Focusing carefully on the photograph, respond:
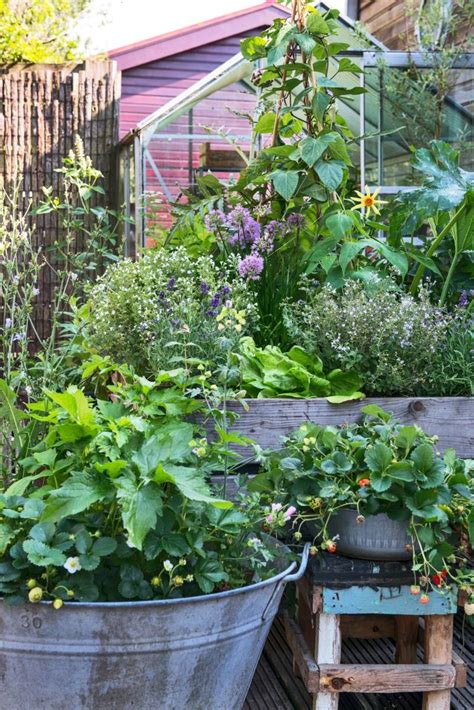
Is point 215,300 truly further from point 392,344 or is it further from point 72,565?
point 72,565

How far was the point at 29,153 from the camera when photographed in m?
6.61

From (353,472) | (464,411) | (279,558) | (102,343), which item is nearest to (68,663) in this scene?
(279,558)

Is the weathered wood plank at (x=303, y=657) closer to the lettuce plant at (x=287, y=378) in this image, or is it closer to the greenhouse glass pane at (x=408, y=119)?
the lettuce plant at (x=287, y=378)

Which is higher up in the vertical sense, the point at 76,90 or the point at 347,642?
the point at 76,90

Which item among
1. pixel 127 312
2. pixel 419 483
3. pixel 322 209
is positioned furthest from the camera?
pixel 322 209

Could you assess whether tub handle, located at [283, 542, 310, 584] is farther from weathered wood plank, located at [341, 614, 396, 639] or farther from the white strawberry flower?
weathered wood plank, located at [341, 614, 396, 639]

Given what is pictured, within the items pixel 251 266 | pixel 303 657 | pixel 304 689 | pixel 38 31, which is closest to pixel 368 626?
pixel 304 689

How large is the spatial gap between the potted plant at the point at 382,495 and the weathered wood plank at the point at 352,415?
22 cm

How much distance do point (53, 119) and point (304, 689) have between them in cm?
544

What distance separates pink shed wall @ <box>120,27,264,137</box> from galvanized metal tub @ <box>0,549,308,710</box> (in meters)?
10.1

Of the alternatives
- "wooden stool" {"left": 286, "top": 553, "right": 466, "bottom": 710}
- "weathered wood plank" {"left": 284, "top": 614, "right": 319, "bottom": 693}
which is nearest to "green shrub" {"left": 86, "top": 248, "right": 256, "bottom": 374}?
"wooden stool" {"left": 286, "top": 553, "right": 466, "bottom": 710}

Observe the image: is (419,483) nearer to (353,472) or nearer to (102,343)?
(353,472)

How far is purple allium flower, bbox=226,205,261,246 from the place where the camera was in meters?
2.81

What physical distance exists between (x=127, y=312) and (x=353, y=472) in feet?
2.90
